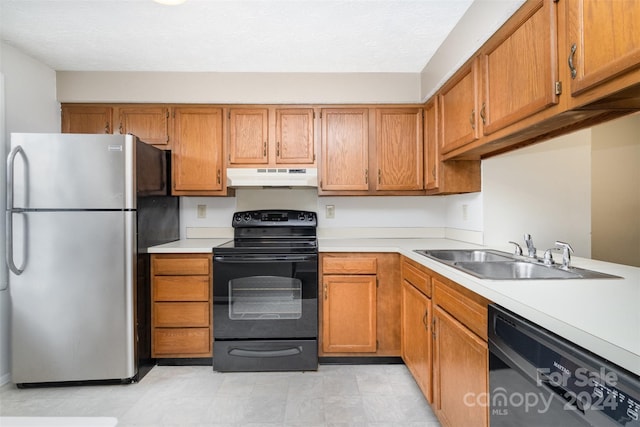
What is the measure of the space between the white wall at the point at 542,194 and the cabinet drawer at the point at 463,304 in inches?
35.2

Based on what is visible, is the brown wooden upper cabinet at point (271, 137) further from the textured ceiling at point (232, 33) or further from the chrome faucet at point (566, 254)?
the chrome faucet at point (566, 254)

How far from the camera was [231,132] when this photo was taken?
2756 millimetres

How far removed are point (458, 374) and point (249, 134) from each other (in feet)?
7.38

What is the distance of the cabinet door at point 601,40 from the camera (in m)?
0.93

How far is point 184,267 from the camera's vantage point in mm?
2455

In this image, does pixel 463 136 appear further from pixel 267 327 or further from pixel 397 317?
pixel 267 327

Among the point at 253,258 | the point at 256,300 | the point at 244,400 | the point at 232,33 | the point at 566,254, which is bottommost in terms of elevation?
the point at 244,400

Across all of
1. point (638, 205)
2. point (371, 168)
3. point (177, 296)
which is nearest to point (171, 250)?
point (177, 296)

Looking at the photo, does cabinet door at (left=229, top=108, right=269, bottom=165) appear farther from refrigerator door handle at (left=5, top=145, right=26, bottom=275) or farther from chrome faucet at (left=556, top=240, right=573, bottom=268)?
chrome faucet at (left=556, top=240, right=573, bottom=268)

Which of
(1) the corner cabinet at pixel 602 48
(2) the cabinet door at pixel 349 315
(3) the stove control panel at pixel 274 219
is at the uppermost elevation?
(1) the corner cabinet at pixel 602 48

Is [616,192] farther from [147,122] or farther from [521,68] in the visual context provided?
[147,122]

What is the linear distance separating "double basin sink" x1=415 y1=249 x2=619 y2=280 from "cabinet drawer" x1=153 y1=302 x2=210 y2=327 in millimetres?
1620

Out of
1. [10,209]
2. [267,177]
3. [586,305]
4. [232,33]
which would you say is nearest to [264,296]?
[267,177]

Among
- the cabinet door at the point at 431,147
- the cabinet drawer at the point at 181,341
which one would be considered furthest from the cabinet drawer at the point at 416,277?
the cabinet drawer at the point at 181,341
